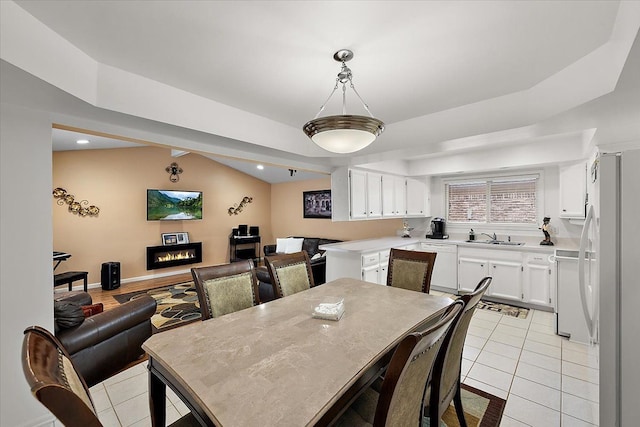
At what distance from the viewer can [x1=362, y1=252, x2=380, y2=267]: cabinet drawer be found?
4.02 meters

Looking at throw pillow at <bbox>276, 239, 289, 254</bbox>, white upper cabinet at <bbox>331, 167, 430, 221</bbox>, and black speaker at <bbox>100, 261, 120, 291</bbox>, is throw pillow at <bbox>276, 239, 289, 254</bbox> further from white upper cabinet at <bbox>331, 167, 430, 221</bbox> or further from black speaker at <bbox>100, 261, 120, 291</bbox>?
black speaker at <bbox>100, 261, 120, 291</bbox>

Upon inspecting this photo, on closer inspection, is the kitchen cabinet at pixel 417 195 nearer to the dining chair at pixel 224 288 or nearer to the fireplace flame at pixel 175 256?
the dining chair at pixel 224 288

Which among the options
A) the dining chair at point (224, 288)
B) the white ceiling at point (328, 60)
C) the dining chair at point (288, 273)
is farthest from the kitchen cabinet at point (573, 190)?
the dining chair at point (224, 288)

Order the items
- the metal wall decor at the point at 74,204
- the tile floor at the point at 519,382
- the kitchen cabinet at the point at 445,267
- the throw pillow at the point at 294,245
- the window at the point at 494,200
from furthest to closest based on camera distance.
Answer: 1. the throw pillow at the point at 294,245
2. the metal wall decor at the point at 74,204
3. the kitchen cabinet at the point at 445,267
4. the window at the point at 494,200
5. the tile floor at the point at 519,382

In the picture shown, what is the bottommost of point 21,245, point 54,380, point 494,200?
point 54,380

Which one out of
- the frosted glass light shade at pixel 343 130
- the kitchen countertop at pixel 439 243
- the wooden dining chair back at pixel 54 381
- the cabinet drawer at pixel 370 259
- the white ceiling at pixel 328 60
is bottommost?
the cabinet drawer at pixel 370 259

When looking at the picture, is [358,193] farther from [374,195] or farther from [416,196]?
[416,196]

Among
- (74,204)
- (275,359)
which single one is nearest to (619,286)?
(275,359)

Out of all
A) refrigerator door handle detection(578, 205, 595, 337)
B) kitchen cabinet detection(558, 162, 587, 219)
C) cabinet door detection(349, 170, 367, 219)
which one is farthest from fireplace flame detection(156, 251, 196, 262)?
kitchen cabinet detection(558, 162, 587, 219)

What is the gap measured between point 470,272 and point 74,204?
24.0 feet

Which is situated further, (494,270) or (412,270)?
(494,270)

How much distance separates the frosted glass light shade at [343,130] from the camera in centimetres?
172

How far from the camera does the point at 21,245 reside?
1825 millimetres

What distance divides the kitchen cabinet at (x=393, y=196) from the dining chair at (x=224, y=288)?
10.1 ft
